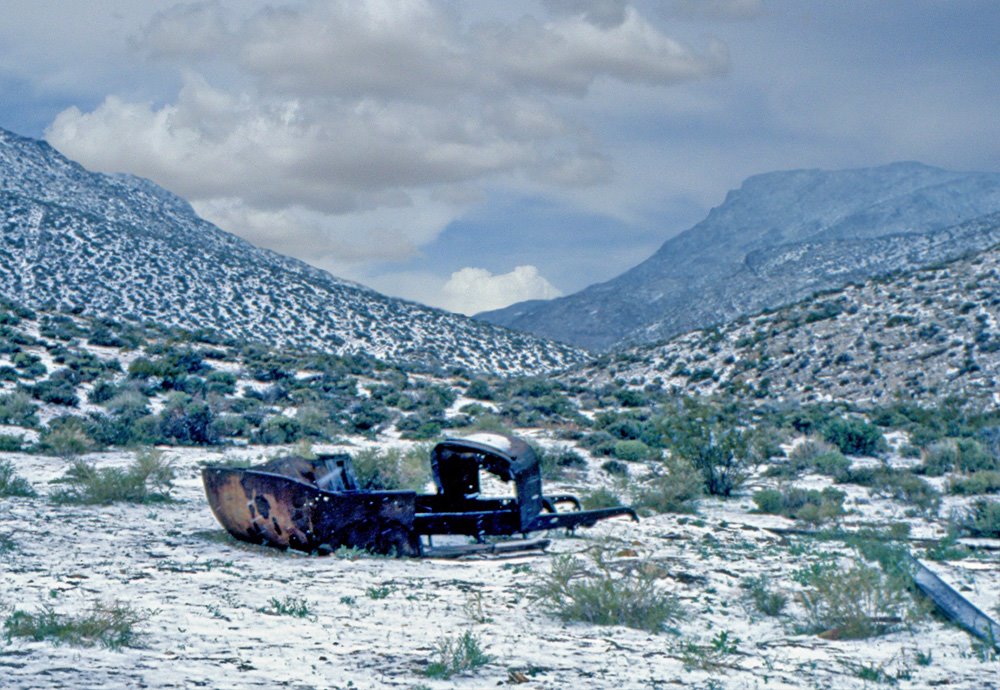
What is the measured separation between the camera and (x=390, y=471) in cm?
1662

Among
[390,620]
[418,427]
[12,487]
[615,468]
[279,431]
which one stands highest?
[279,431]

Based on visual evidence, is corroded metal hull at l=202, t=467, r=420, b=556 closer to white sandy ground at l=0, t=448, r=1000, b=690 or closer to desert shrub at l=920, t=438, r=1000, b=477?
white sandy ground at l=0, t=448, r=1000, b=690

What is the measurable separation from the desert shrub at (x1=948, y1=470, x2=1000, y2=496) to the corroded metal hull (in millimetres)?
11343

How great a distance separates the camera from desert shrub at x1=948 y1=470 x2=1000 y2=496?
17547mm

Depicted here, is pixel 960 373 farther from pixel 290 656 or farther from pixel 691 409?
pixel 290 656

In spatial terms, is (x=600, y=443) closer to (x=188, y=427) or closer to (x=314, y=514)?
(x=188, y=427)

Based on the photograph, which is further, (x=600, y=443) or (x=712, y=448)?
(x=600, y=443)

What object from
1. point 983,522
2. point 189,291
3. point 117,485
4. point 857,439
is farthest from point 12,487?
point 189,291

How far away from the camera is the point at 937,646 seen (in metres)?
7.55

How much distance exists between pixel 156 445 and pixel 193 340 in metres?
20.4

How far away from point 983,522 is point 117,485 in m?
11.8

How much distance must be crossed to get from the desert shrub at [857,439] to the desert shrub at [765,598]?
15.4 meters

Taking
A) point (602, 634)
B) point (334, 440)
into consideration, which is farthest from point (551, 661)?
point (334, 440)

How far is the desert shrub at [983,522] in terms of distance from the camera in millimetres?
12959
